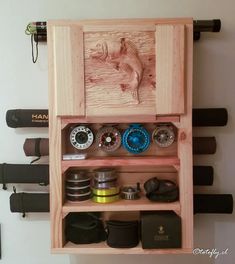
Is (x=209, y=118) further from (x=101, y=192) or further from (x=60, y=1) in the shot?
(x=60, y=1)

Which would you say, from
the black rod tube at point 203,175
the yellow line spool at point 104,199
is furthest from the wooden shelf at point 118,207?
the black rod tube at point 203,175

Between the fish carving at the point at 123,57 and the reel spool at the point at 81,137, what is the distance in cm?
18

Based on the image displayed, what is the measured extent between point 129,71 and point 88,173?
360mm

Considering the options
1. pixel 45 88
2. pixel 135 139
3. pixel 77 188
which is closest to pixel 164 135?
pixel 135 139

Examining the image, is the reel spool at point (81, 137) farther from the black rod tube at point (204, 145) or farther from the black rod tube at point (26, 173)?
the black rod tube at point (204, 145)

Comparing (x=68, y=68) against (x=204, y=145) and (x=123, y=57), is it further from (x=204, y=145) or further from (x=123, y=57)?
(x=204, y=145)

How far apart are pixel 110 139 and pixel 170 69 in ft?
0.92

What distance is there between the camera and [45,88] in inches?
41.1

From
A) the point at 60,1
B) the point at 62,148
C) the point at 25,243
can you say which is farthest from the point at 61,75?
the point at 25,243

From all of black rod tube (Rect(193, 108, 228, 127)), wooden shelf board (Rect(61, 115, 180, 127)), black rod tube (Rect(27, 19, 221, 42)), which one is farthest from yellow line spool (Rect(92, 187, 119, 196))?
black rod tube (Rect(27, 19, 221, 42))

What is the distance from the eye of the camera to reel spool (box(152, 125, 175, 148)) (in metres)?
0.96

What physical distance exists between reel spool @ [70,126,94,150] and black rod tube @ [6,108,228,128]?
0.36ft

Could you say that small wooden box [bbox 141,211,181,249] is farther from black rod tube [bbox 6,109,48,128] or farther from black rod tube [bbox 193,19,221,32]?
black rod tube [bbox 193,19,221,32]

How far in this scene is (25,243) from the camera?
1.08 metres
